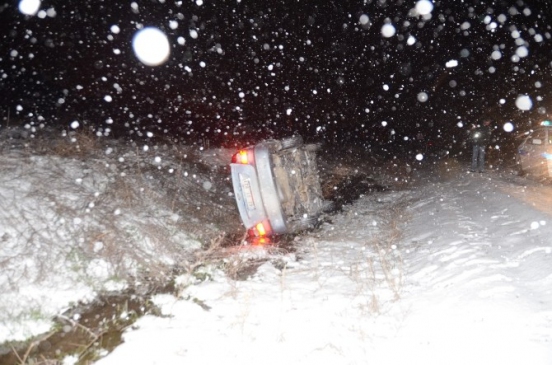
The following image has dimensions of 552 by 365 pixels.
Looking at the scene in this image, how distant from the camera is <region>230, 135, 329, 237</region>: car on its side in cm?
659

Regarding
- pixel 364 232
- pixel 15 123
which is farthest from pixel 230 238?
pixel 15 123

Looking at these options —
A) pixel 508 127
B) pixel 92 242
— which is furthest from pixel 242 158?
pixel 508 127

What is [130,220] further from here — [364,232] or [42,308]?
[364,232]

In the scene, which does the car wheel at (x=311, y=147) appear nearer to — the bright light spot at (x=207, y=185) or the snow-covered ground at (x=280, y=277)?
the snow-covered ground at (x=280, y=277)

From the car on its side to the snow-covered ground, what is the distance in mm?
618

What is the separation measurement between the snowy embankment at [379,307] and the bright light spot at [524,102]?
25.4 m

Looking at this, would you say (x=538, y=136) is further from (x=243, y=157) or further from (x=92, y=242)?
(x=92, y=242)

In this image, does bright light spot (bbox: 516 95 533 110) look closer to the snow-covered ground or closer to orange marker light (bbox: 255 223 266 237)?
the snow-covered ground

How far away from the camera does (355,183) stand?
1631 centimetres

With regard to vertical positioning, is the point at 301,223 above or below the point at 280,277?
above

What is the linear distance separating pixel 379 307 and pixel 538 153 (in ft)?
31.6

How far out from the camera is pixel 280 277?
5848mm

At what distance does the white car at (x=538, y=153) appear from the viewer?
1061cm

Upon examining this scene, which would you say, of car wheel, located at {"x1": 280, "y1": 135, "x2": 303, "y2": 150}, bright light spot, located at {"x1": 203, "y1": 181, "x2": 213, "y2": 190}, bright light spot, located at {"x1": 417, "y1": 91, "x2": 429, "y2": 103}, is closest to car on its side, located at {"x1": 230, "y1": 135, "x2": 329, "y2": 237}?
car wheel, located at {"x1": 280, "y1": 135, "x2": 303, "y2": 150}
